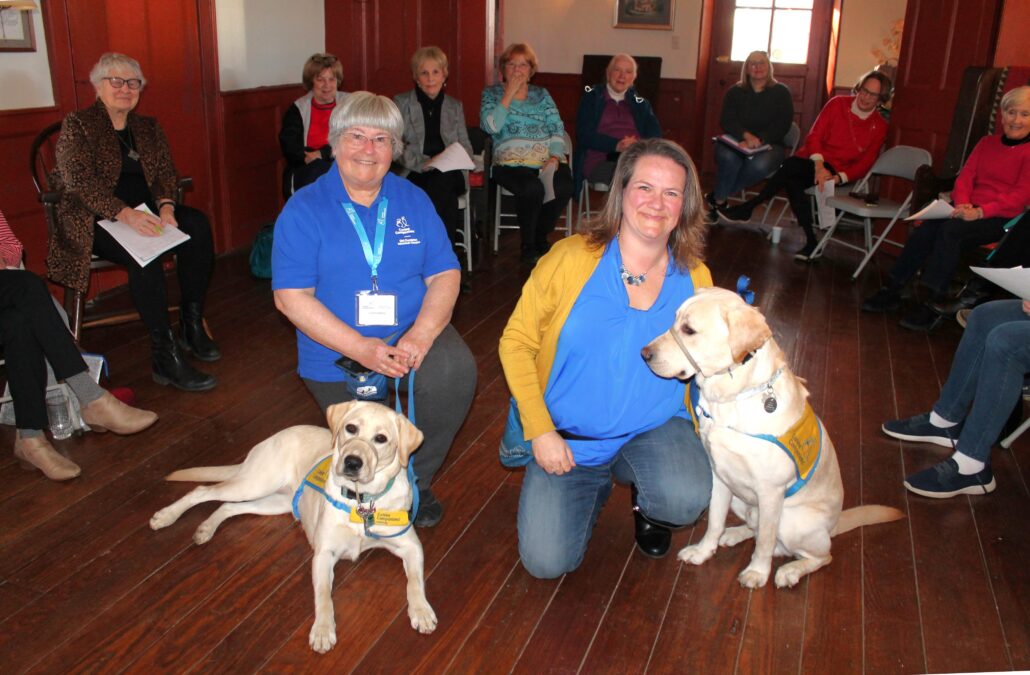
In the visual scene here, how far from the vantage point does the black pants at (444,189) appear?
492 centimetres

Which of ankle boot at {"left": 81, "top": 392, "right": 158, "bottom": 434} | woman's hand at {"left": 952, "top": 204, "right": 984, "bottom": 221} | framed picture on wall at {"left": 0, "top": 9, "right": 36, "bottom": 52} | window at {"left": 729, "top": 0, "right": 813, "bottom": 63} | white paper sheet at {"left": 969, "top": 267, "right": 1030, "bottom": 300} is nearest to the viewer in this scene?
white paper sheet at {"left": 969, "top": 267, "right": 1030, "bottom": 300}

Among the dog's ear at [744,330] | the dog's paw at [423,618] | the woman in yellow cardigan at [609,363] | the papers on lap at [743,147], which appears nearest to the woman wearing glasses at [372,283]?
the woman in yellow cardigan at [609,363]

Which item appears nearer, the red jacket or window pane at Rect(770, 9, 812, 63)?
the red jacket

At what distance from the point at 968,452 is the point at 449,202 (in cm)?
301

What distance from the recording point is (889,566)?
97.7 inches

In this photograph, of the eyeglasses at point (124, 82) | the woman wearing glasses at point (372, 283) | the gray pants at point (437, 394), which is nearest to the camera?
the woman wearing glasses at point (372, 283)

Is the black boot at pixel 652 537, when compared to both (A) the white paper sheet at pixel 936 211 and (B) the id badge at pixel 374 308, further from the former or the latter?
(A) the white paper sheet at pixel 936 211

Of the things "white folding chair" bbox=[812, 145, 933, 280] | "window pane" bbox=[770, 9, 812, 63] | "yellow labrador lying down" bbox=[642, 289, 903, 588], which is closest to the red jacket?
"white folding chair" bbox=[812, 145, 933, 280]

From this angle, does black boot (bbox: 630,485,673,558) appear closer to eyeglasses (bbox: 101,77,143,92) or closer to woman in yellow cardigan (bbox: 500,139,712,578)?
woman in yellow cardigan (bbox: 500,139,712,578)

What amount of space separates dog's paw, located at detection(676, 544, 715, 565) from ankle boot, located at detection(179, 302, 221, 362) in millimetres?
2292

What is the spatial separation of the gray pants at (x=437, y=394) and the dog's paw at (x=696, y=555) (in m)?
0.76

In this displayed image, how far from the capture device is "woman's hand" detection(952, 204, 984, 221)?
4523 mm

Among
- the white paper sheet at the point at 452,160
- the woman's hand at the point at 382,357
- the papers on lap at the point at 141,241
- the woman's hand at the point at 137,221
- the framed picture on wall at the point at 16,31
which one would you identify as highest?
the framed picture on wall at the point at 16,31

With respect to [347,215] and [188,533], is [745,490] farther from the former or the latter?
[188,533]
